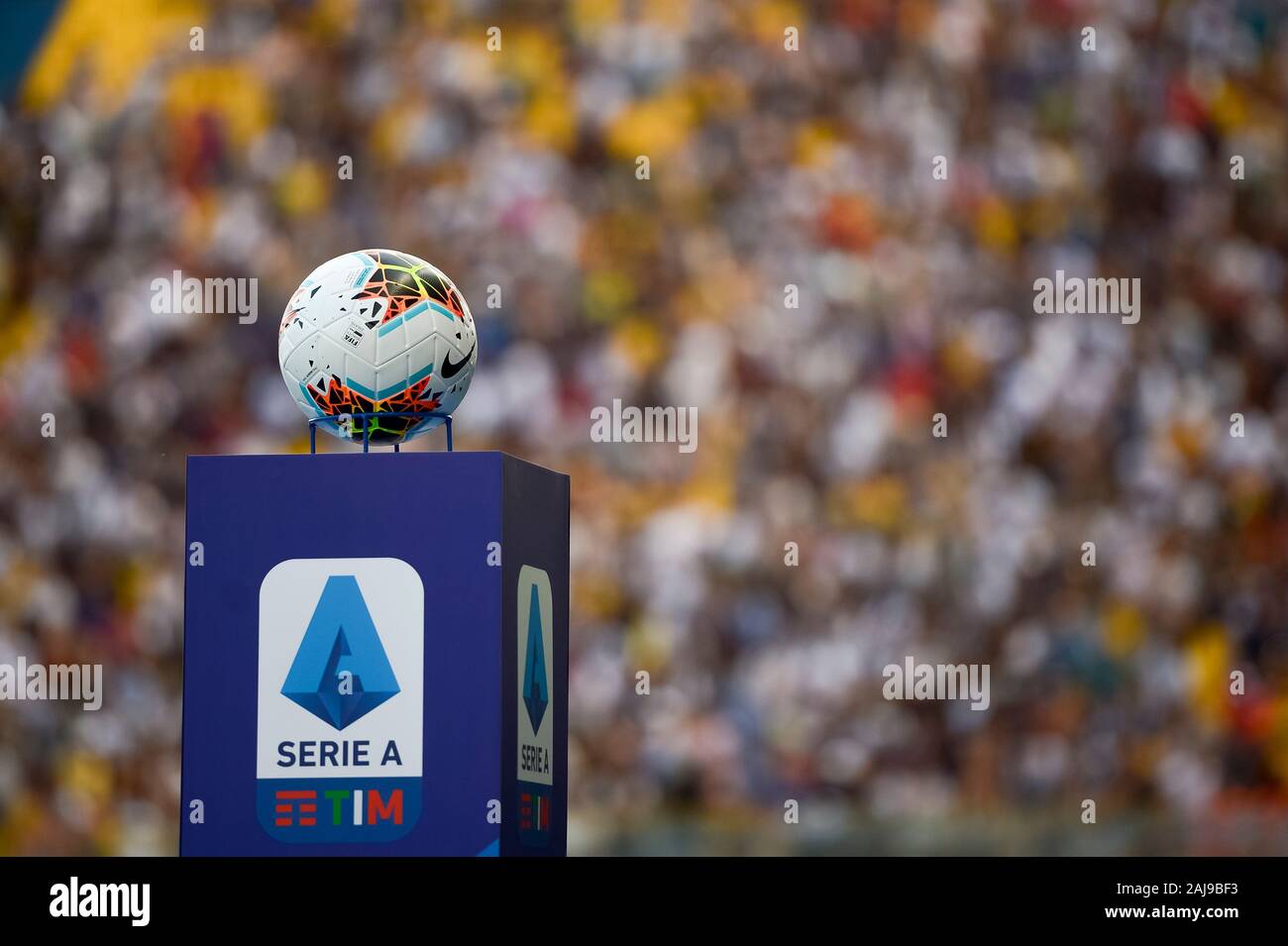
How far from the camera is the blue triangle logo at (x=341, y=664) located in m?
2.93

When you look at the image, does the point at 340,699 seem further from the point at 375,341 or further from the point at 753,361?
the point at 753,361

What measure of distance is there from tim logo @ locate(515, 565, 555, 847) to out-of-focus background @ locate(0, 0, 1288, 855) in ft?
11.1

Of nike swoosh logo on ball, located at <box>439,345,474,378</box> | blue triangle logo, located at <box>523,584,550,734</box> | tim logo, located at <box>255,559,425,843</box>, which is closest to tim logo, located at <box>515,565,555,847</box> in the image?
blue triangle logo, located at <box>523,584,550,734</box>

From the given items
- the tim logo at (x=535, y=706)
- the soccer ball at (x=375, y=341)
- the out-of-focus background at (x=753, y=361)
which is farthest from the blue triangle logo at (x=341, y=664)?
the out-of-focus background at (x=753, y=361)

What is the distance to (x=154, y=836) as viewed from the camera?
262 inches

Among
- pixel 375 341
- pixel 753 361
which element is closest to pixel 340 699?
pixel 375 341

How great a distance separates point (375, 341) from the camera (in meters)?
3.12

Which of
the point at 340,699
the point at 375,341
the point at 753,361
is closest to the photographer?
the point at 340,699

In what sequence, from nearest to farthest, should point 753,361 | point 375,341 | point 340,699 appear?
1. point 340,699
2. point 375,341
3. point 753,361

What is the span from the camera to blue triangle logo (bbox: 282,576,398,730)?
2928 mm

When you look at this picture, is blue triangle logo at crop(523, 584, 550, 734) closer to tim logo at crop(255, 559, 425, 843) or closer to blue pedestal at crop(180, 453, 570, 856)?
blue pedestal at crop(180, 453, 570, 856)

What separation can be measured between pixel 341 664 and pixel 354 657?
2 centimetres
